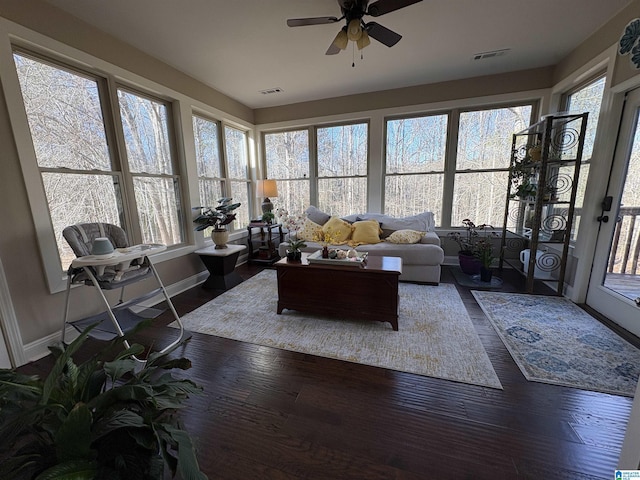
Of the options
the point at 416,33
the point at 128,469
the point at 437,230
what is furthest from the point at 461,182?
the point at 128,469

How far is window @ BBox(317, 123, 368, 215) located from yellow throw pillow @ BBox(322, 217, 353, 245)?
0.80 metres

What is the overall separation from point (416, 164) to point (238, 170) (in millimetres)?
3118

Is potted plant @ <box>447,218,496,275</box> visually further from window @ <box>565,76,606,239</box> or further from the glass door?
the glass door

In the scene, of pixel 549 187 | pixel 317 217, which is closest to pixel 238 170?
pixel 317 217

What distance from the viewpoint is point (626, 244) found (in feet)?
8.07

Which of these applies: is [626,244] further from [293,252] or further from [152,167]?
[152,167]

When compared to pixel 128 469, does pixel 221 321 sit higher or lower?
lower

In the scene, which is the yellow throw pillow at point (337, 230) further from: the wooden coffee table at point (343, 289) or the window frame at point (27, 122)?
the window frame at point (27, 122)

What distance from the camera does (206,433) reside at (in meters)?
1.42

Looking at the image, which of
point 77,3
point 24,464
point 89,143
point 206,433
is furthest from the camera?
point 89,143

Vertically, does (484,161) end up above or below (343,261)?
above

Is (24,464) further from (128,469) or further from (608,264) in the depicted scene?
(608,264)

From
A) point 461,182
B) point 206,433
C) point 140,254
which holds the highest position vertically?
point 461,182

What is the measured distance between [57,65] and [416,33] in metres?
3.37
